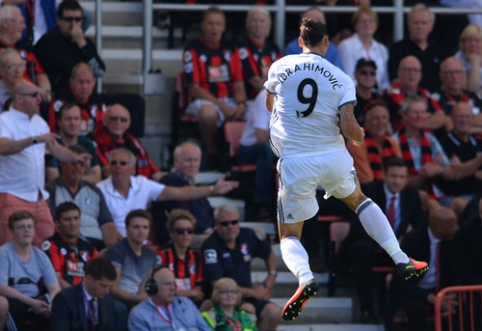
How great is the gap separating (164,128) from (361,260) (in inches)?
124

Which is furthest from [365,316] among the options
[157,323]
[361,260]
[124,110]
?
[124,110]

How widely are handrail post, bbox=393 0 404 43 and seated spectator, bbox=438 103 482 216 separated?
1.61m

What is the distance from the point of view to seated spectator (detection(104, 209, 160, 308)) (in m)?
12.2

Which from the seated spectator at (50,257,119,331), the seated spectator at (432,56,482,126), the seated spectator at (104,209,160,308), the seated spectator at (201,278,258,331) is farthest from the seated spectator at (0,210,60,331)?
the seated spectator at (432,56,482,126)

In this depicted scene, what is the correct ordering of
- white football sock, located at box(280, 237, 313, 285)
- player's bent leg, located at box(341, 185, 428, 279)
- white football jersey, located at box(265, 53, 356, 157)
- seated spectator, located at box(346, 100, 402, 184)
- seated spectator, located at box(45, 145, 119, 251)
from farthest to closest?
seated spectator, located at box(346, 100, 402, 184), seated spectator, located at box(45, 145, 119, 251), player's bent leg, located at box(341, 185, 428, 279), white football sock, located at box(280, 237, 313, 285), white football jersey, located at box(265, 53, 356, 157)

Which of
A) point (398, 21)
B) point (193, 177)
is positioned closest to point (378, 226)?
point (193, 177)

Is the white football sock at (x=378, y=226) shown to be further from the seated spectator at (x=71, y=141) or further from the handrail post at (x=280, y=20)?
the handrail post at (x=280, y=20)

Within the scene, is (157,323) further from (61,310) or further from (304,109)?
(304,109)

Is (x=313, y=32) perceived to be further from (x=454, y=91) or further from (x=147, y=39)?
(x=454, y=91)

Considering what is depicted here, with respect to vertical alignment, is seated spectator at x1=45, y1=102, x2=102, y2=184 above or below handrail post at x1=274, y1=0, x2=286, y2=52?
below

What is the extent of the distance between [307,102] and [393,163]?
160 inches

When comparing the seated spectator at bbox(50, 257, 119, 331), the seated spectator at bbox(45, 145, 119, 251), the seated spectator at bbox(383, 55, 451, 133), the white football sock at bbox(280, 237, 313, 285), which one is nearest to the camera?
the white football sock at bbox(280, 237, 313, 285)

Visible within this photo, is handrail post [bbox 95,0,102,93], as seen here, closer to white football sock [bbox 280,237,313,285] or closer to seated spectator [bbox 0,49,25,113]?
seated spectator [bbox 0,49,25,113]

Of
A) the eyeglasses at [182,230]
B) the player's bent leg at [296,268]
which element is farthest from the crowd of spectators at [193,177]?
the player's bent leg at [296,268]
